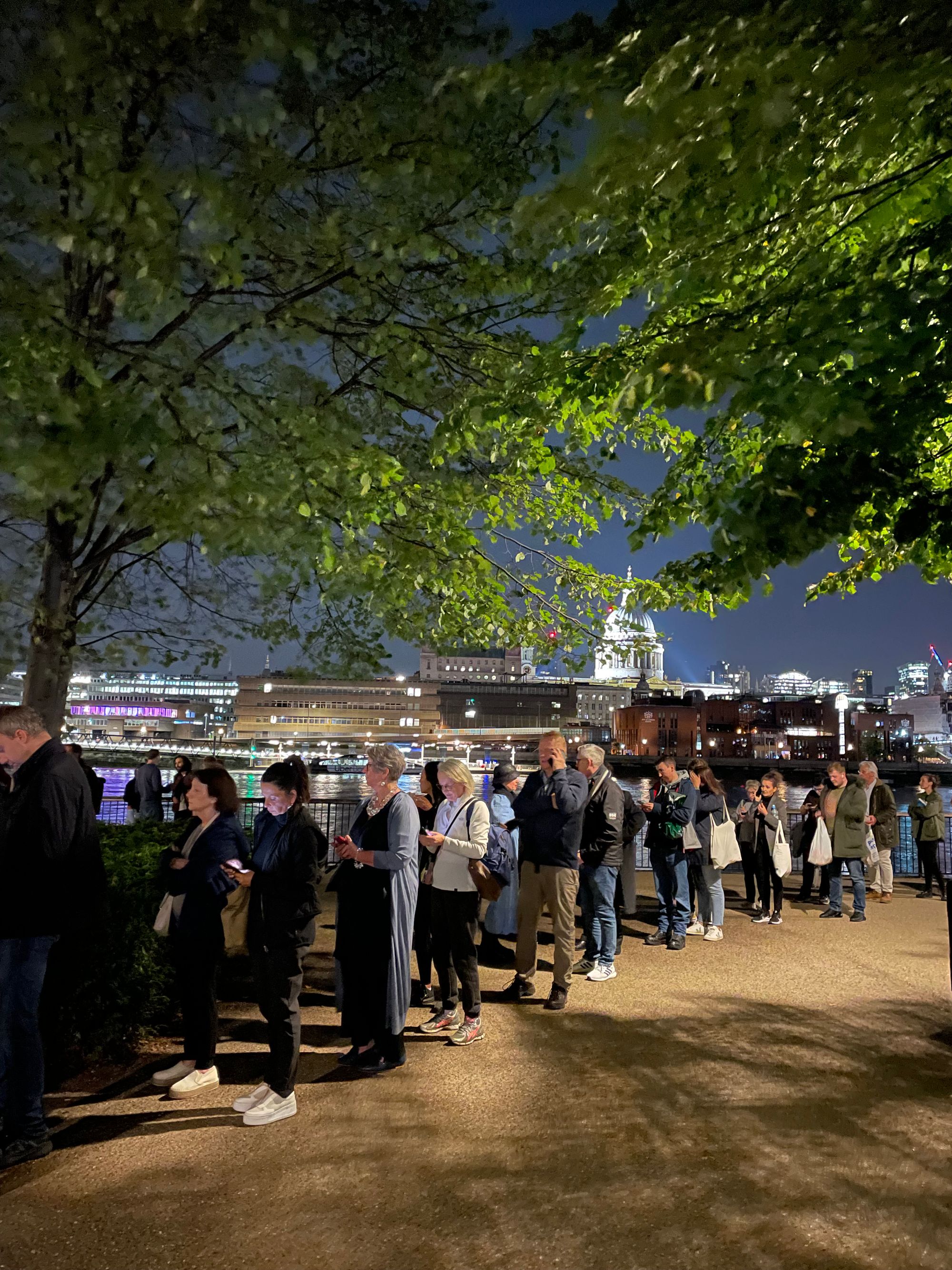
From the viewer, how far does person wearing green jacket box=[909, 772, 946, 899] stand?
1089 centimetres

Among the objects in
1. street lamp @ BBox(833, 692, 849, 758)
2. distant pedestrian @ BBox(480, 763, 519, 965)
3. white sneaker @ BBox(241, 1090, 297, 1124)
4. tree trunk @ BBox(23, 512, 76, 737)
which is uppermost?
street lamp @ BBox(833, 692, 849, 758)

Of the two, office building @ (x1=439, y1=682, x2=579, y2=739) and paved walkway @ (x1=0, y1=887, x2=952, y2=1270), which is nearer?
paved walkway @ (x1=0, y1=887, x2=952, y2=1270)

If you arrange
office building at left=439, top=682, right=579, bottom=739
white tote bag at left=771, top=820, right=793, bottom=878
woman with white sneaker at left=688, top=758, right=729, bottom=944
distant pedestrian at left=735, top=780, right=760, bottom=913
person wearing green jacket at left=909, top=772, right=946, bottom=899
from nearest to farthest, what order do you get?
woman with white sneaker at left=688, top=758, right=729, bottom=944, white tote bag at left=771, top=820, right=793, bottom=878, distant pedestrian at left=735, top=780, right=760, bottom=913, person wearing green jacket at left=909, top=772, right=946, bottom=899, office building at left=439, top=682, right=579, bottom=739

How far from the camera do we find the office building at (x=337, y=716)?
118 meters

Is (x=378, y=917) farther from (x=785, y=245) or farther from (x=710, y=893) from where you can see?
(x=785, y=245)

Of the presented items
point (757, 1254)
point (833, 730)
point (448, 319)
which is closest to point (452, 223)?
point (448, 319)

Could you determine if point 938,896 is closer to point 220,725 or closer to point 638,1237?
point 638,1237

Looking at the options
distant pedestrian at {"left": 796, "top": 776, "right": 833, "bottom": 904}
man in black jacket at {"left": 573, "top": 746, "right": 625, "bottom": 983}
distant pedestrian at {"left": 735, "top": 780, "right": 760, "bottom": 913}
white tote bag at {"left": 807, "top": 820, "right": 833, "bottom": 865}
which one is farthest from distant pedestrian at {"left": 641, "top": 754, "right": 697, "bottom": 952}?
distant pedestrian at {"left": 796, "top": 776, "right": 833, "bottom": 904}

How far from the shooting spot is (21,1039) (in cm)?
370

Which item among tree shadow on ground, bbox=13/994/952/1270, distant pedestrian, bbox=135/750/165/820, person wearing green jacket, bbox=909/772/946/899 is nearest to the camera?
tree shadow on ground, bbox=13/994/952/1270

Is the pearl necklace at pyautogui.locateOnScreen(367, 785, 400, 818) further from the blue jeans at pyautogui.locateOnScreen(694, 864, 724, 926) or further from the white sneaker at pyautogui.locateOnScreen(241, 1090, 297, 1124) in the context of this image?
the blue jeans at pyautogui.locateOnScreen(694, 864, 724, 926)

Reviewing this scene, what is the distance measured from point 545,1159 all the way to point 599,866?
332 cm

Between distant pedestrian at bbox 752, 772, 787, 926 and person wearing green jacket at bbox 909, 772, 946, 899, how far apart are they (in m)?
2.66

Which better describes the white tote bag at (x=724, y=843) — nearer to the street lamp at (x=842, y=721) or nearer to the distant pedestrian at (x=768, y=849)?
the distant pedestrian at (x=768, y=849)
